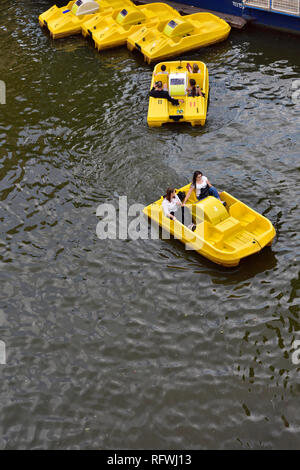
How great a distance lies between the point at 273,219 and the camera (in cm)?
1510

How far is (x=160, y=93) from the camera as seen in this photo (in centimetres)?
1978

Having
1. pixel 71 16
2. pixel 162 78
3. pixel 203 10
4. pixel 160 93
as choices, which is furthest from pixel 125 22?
pixel 160 93

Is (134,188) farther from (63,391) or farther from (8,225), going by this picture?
(63,391)

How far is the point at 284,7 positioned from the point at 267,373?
2041 cm

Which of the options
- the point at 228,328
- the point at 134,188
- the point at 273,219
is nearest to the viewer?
the point at 228,328

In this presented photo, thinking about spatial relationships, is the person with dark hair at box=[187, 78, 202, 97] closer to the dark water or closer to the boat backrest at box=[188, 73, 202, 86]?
the boat backrest at box=[188, 73, 202, 86]

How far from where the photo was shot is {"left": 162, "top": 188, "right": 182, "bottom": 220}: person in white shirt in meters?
14.7

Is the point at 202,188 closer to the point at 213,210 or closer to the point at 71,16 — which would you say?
the point at 213,210

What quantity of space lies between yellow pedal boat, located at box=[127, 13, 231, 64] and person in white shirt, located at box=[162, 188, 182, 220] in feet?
38.4

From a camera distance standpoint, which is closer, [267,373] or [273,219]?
[267,373]

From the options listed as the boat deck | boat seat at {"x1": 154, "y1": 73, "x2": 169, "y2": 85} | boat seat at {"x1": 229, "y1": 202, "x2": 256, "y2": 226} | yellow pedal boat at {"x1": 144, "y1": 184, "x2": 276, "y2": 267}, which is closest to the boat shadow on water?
yellow pedal boat at {"x1": 144, "y1": 184, "x2": 276, "y2": 267}

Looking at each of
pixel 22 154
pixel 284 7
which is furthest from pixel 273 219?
pixel 284 7

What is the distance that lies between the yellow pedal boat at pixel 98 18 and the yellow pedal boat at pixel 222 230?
619 inches
